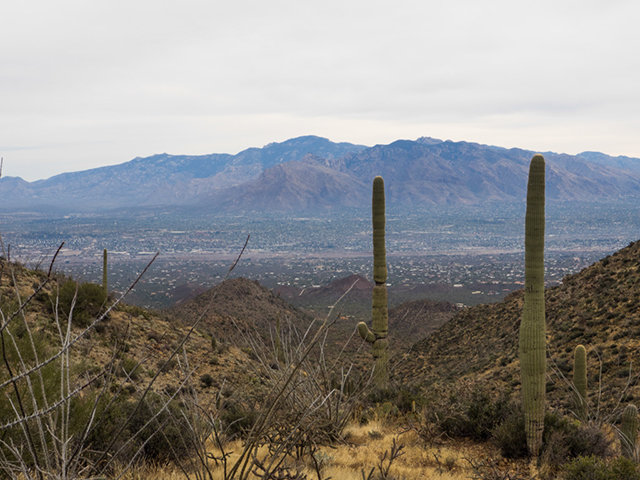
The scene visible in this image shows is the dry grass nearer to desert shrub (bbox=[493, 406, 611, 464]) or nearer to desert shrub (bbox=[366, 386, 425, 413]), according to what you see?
desert shrub (bbox=[493, 406, 611, 464])

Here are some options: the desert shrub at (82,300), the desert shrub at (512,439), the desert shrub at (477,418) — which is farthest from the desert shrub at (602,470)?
the desert shrub at (82,300)

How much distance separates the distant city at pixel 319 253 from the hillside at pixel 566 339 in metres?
41.2

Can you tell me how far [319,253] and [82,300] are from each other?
437 feet

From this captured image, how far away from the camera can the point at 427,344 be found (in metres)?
29.6

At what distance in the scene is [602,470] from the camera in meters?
5.09

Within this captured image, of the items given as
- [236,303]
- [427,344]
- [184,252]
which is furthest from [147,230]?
[427,344]

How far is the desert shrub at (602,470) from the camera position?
501 centimetres

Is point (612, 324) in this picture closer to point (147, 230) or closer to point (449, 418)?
point (449, 418)

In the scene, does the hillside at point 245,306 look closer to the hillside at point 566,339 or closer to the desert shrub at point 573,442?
the hillside at point 566,339

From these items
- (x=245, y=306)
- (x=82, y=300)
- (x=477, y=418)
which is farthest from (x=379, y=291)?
(x=245, y=306)

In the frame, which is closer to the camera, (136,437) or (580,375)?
(136,437)

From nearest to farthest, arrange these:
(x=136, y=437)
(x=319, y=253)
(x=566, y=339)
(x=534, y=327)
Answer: (x=136, y=437)
(x=534, y=327)
(x=566, y=339)
(x=319, y=253)

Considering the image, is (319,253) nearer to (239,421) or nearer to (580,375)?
(580,375)

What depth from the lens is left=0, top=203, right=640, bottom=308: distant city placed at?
8581 cm
